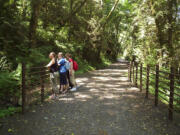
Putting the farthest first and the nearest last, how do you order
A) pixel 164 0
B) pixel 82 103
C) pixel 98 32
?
pixel 98 32
pixel 164 0
pixel 82 103

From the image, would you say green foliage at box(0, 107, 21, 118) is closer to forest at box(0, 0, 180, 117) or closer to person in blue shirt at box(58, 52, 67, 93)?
forest at box(0, 0, 180, 117)

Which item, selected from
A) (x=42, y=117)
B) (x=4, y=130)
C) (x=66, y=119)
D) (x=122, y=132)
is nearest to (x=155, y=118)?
(x=122, y=132)

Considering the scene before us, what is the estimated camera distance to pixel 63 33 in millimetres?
16297

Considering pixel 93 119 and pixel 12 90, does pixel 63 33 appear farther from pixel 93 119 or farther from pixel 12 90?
pixel 93 119

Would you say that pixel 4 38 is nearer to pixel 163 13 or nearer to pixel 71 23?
pixel 163 13

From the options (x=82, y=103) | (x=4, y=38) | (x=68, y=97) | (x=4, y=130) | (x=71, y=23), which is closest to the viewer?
(x=4, y=38)

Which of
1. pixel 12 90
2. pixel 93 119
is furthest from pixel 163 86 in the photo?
pixel 12 90

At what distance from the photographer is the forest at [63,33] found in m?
2.30

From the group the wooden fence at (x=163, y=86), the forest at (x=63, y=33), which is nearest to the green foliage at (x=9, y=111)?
the forest at (x=63, y=33)

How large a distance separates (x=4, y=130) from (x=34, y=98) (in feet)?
8.99

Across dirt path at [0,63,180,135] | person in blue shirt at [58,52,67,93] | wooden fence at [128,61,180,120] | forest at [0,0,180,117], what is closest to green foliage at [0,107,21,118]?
forest at [0,0,180,117]

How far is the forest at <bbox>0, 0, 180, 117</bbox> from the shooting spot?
230 cm

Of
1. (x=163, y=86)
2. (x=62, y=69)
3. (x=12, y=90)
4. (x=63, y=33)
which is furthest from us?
(x=63, y=33)

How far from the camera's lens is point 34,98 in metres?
7.08
